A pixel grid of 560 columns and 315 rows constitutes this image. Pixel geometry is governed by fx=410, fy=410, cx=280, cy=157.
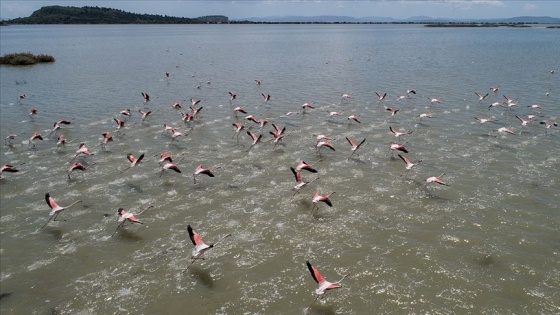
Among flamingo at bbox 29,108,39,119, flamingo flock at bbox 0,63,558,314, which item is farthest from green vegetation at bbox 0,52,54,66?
flamingo flock at bbox 0,63,558,314

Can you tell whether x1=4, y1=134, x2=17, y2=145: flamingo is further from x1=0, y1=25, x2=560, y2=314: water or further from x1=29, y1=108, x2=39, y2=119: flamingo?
x1=29, y1=108, x2=39, y2=119: flamingo

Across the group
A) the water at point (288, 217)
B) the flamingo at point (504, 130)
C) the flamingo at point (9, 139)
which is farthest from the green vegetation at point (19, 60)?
the flamingo at point (504, 130)

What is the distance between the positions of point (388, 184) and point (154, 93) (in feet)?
84.6

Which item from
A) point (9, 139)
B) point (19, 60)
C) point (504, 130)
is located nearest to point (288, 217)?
point (504, 130)

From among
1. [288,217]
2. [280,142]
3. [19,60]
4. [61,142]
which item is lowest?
[288,217]

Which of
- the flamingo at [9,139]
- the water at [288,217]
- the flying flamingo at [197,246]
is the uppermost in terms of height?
the flying flamingo at [197,246]

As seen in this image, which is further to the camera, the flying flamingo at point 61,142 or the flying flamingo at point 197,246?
the flying flamingo at point 61,142

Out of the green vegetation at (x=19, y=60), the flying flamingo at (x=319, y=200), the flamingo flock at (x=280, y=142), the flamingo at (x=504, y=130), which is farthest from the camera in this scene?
the green vegetation at (x=19, y=60)

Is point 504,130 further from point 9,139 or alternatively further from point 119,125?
point 9,139

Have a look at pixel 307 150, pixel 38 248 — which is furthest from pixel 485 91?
pixel 38 248

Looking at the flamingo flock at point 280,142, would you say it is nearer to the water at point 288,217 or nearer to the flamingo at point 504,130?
the flamingo at point 504,130

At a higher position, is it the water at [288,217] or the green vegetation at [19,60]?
the green vegetation at [19,60]

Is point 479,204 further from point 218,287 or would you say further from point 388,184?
point 218,287

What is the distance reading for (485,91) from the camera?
33.9 meters
